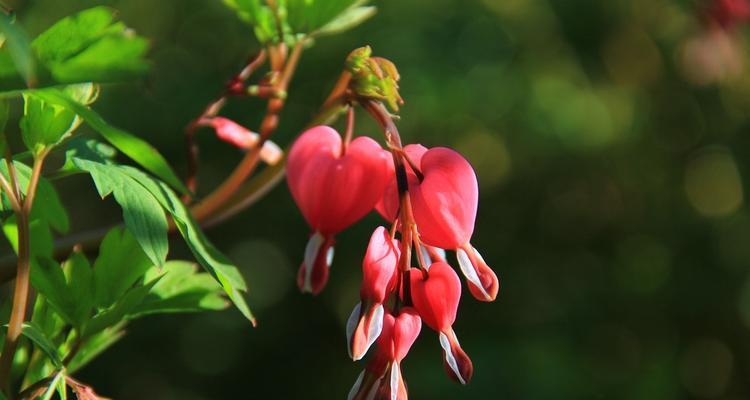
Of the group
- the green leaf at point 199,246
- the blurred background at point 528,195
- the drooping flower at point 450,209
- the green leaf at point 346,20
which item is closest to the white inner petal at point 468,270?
the drooping flower at point 450,209

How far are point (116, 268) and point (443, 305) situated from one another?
0.21m

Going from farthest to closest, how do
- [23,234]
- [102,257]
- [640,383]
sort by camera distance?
[640,383], [102,257], [23,234]

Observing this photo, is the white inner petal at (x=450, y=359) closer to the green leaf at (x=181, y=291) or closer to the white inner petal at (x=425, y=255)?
the white inner petal at (x=425, y=255)

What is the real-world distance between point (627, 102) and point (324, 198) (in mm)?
3321

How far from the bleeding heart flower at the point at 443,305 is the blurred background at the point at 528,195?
9.09ft

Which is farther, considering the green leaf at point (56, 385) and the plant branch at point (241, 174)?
the plant branch at point (241, 174)

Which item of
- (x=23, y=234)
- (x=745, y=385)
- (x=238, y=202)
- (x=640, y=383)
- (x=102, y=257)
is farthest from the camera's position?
(x=745, y=385)

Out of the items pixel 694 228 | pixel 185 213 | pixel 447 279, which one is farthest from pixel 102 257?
pixel 694 228

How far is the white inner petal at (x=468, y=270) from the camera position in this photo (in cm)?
61

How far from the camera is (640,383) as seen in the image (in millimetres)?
3523

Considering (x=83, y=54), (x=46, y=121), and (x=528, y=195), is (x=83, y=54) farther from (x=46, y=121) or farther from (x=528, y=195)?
(x=528, y=195)

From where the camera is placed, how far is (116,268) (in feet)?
2.19

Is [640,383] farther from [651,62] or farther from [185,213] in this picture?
[185,213]

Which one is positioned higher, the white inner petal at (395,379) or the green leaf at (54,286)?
the green leaf at (54,286)
